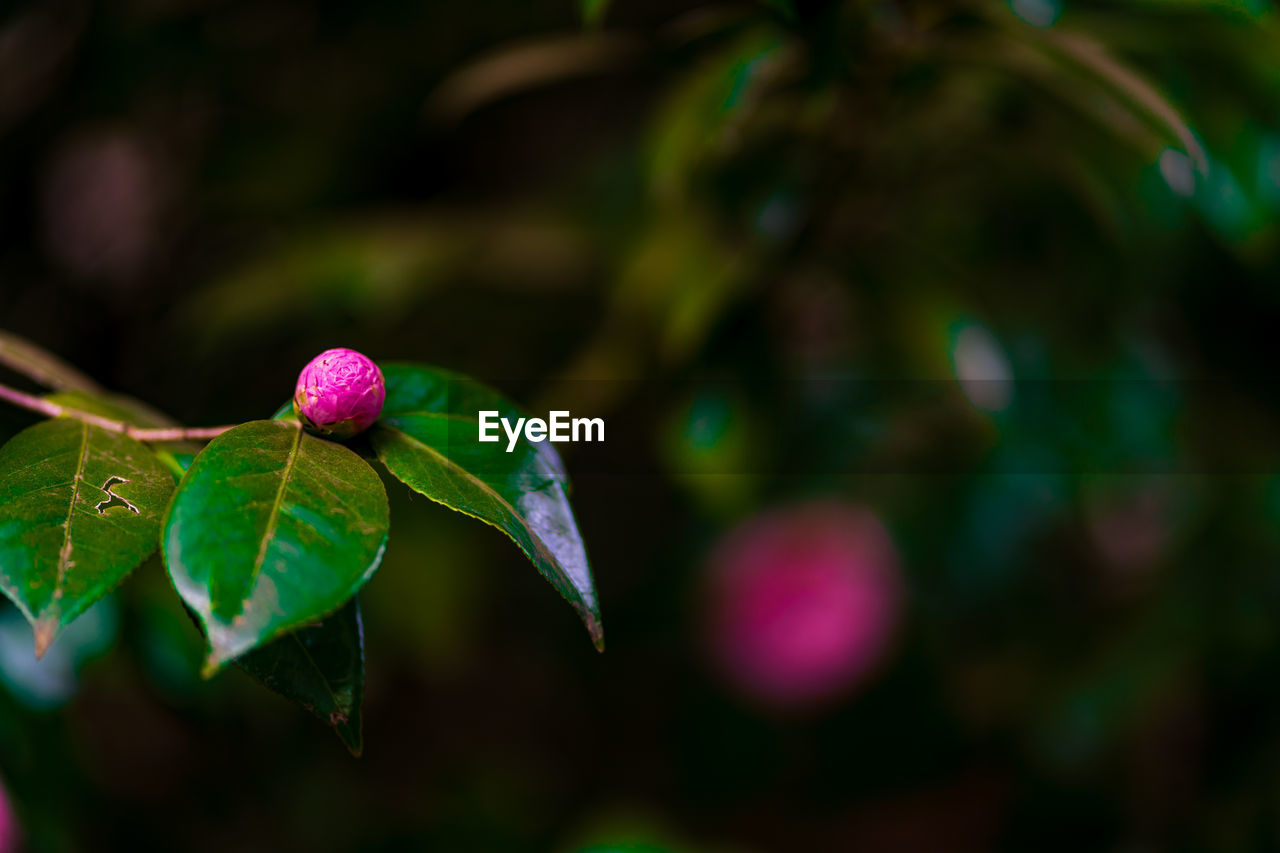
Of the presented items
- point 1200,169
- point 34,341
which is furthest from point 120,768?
point 1200,169

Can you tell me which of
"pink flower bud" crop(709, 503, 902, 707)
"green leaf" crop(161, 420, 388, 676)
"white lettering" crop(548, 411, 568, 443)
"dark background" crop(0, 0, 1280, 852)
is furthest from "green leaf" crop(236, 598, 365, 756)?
"pink flower bud" crop(709, 503, 902, 707)

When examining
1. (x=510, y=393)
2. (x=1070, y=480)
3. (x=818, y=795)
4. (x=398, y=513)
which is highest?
(x=1070, y=480)

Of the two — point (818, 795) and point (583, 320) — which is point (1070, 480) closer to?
point (583, 320)

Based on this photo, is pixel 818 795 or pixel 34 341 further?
pixel 818 795

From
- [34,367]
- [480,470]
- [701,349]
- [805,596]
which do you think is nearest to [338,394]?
[480,470]

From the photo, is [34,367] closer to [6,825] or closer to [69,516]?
[69,516]

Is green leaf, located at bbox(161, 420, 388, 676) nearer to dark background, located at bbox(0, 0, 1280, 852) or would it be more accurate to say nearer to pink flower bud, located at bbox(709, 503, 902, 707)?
dark background, located at bbox(0, 0, 1280, 852)

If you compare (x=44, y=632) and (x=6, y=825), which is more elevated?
(x=44, y=632)
